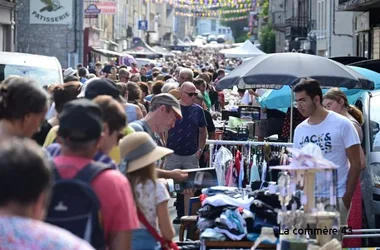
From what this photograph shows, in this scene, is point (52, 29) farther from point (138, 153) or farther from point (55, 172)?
point (55, 172)

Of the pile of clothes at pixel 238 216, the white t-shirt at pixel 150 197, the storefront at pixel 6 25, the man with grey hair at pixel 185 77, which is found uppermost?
the storefront at pixel 6 25

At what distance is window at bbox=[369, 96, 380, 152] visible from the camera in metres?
10.3

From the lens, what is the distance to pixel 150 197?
17.7 ft

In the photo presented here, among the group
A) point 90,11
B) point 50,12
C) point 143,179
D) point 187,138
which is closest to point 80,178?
point 143,179

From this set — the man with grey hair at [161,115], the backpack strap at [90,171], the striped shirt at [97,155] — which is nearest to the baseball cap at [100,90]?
the striped shirt at [97,155]

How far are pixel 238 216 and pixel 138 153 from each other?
1712mm

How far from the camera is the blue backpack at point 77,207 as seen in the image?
4.30 m

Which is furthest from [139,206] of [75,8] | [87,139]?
[75,8]

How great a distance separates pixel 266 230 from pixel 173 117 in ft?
5.54

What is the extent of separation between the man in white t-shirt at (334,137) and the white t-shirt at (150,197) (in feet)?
8.27

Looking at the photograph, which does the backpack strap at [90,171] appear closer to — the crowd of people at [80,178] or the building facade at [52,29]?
the crowd of people at [80,178]

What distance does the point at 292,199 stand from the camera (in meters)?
6.31

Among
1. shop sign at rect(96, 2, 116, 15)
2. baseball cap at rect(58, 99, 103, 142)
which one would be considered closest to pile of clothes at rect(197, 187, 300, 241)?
baseball cap at rect(58, 99, 103, 142)

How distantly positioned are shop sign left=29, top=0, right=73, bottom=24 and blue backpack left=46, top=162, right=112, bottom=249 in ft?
126
